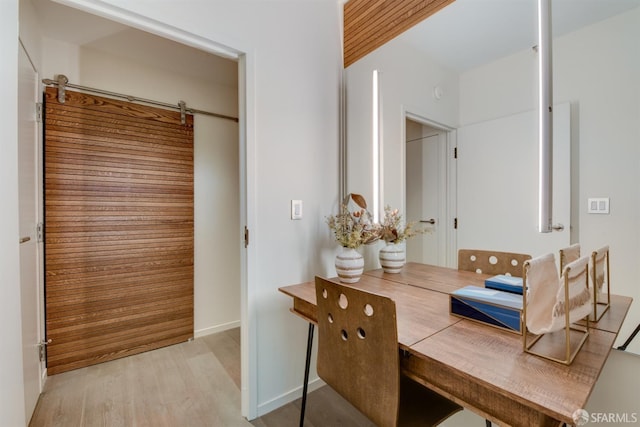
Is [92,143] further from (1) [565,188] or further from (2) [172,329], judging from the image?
(1) [565,188]

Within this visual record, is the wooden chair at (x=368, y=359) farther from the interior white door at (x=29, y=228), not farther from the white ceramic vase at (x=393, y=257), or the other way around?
the interior white door at (x=29, y=228)

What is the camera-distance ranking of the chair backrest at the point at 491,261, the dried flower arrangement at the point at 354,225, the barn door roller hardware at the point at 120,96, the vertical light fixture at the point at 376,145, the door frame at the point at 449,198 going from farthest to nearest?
the barn door roller hardware at the point at 120,96
the vertical light fixture at the point at 376,145
the dried flower arrangement at the point at 354,225
the door frame at the point at 449,198
the chair backrest at the point at 491,261

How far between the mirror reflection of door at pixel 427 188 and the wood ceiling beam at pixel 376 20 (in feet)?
1.82

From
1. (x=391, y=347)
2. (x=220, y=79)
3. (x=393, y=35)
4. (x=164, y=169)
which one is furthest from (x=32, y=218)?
(x=393, y=35)

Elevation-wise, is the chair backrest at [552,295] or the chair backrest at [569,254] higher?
the chair backrest at [569,254]

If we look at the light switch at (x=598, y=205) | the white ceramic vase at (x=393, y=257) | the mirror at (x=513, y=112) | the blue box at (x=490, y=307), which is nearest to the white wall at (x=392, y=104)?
the mirror at (x=513, y=112)

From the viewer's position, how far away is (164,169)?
2.31m

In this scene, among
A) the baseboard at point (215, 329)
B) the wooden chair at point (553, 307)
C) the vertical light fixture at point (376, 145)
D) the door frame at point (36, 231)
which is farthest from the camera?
the baseboard at point (215, 329)

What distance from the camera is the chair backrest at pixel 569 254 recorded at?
0.95m

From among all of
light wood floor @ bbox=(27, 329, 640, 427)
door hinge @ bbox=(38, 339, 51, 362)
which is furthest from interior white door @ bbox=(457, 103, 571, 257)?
door hinge @ bbox=(38, 339, 51, 362)

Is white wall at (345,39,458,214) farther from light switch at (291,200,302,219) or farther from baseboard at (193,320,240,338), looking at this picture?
baseboard at (193,320,240,338)

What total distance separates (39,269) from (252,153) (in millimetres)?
1569

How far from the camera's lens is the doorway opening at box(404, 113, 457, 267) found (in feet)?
4.51

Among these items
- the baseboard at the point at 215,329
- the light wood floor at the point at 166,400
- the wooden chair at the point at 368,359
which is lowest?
the light wood floor at the point at 166,400
